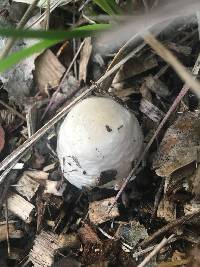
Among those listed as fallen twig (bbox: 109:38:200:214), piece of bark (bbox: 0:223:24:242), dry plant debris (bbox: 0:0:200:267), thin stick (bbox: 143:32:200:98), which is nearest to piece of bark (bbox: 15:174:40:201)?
dry plant debris (bbox: 0:0:200:267)

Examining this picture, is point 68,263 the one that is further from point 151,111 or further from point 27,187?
point 151,111

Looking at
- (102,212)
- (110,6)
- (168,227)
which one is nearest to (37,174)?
(102,212)

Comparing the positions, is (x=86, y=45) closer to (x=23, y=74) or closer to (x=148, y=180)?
Answer: (x=23, y=74)

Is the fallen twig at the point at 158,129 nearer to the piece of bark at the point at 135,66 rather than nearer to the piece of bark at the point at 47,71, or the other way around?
the piece of bark at the point at 135,66

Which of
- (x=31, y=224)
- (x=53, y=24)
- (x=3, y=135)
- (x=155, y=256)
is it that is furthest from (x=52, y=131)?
(x=155, y=256)

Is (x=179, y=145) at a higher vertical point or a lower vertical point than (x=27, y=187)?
lower

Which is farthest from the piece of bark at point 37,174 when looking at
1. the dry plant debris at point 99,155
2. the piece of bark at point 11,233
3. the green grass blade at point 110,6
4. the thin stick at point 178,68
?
the thin stick at point 178,68

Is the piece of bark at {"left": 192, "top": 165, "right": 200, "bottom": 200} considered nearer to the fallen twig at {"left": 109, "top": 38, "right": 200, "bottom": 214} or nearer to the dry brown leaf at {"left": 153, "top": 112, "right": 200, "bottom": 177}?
the dry brown leaf at {"left": 153, "top": 112, "right": 200, "bottom": 177}
